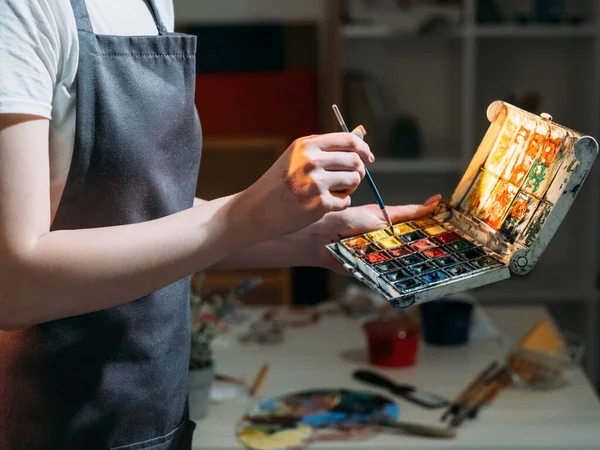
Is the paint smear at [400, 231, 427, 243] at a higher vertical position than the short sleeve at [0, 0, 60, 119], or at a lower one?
lower

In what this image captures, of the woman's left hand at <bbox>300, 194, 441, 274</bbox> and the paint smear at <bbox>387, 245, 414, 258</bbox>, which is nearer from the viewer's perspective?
the paint smear at <bbox>387, 245, 414, 258</bbox>

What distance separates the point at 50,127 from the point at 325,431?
91cm

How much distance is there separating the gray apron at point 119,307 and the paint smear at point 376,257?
0.26m

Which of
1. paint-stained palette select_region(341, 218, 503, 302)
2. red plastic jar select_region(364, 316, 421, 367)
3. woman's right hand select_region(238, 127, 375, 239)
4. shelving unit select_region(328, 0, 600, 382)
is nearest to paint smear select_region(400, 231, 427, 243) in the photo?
paint-stained palette select_region(341, 218, 503, 302)

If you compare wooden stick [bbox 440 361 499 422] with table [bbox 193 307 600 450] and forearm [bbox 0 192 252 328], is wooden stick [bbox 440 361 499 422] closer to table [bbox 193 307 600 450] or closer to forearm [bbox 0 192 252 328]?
table [bbox 193 307 600 450]

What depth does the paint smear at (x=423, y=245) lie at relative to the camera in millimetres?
1182

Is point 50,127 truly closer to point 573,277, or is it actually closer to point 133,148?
point 133,148

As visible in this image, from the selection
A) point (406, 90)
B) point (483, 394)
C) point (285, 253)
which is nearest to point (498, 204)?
point (285, 253)

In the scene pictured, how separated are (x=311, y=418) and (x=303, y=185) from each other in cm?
86

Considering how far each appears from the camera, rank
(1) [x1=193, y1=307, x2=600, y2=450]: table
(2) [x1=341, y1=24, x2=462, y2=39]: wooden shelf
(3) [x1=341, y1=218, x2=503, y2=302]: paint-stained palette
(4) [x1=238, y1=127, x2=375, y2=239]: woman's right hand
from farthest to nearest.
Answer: (2) [x1=341, y1=24, x2=462, y2=39]: wooden shelf < (1) [x1=193, y1=307, x2=600, y2=450]: table < (3) [x1=341, y1=218, x2=503, y2=302]: paint-stained palette < (4) [x1=238, y1=127, x2=375, y2=239]: woman's right hand

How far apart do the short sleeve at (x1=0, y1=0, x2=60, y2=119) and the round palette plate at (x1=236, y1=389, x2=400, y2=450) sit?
925 mm

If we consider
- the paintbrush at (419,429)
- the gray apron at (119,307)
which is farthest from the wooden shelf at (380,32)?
the gray apron at (119,307)

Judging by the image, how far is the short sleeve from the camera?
2.89 ft

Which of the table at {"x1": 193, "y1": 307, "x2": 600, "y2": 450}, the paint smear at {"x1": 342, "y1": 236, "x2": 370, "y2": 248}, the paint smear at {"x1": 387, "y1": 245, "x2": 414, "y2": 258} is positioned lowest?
the table at {"x1": 193, "y1": 307, "x2": 600, "y2": 450}
